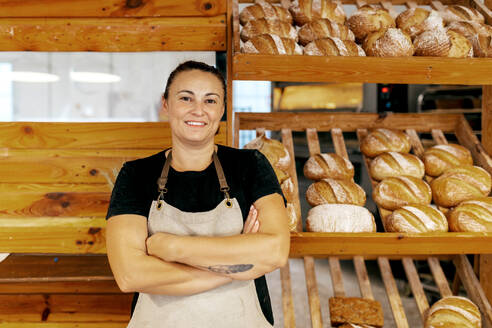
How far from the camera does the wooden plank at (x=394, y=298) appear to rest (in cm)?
188

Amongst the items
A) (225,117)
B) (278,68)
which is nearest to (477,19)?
(278,68)

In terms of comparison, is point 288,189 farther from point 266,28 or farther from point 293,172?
point 266,28

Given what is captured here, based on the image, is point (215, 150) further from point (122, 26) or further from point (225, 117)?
point (122, 26)

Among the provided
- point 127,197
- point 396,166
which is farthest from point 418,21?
point 127,197

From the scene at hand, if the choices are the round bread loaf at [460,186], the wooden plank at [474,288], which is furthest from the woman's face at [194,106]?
the wooden plank at [474,288]

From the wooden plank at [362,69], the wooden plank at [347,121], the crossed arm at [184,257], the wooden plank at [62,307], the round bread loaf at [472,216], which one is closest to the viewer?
the crossed arm at [184,257]

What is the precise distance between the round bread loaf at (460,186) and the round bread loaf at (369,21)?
0.77 meters

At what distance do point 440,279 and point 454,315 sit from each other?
266 millimetres

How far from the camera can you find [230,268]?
119 cm

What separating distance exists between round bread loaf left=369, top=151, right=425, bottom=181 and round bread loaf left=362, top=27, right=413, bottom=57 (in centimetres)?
50

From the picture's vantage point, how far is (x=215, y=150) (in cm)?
147

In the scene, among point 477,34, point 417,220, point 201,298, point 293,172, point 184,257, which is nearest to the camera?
point 184,257

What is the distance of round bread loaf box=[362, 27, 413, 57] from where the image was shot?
1.77 meters

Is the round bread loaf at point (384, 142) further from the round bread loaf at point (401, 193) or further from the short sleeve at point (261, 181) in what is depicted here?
the short sleeve at point (261, 181)
